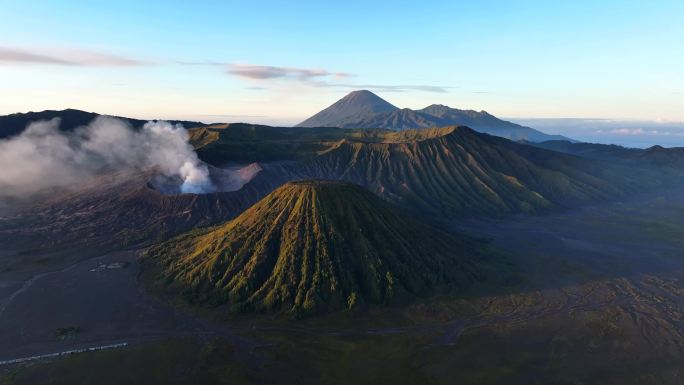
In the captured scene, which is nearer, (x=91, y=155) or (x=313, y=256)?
(x=313, y=256)

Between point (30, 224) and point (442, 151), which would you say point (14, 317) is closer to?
point (30, 224)

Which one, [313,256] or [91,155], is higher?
[91,155]

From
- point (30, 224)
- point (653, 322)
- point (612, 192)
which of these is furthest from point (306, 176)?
point (612, 192)

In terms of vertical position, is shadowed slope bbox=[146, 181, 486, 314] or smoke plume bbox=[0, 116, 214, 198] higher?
smoke plume bbox=[0, 116, 214, 198]

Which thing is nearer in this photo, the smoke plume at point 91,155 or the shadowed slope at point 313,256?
the shadowed slope at point 313,256
